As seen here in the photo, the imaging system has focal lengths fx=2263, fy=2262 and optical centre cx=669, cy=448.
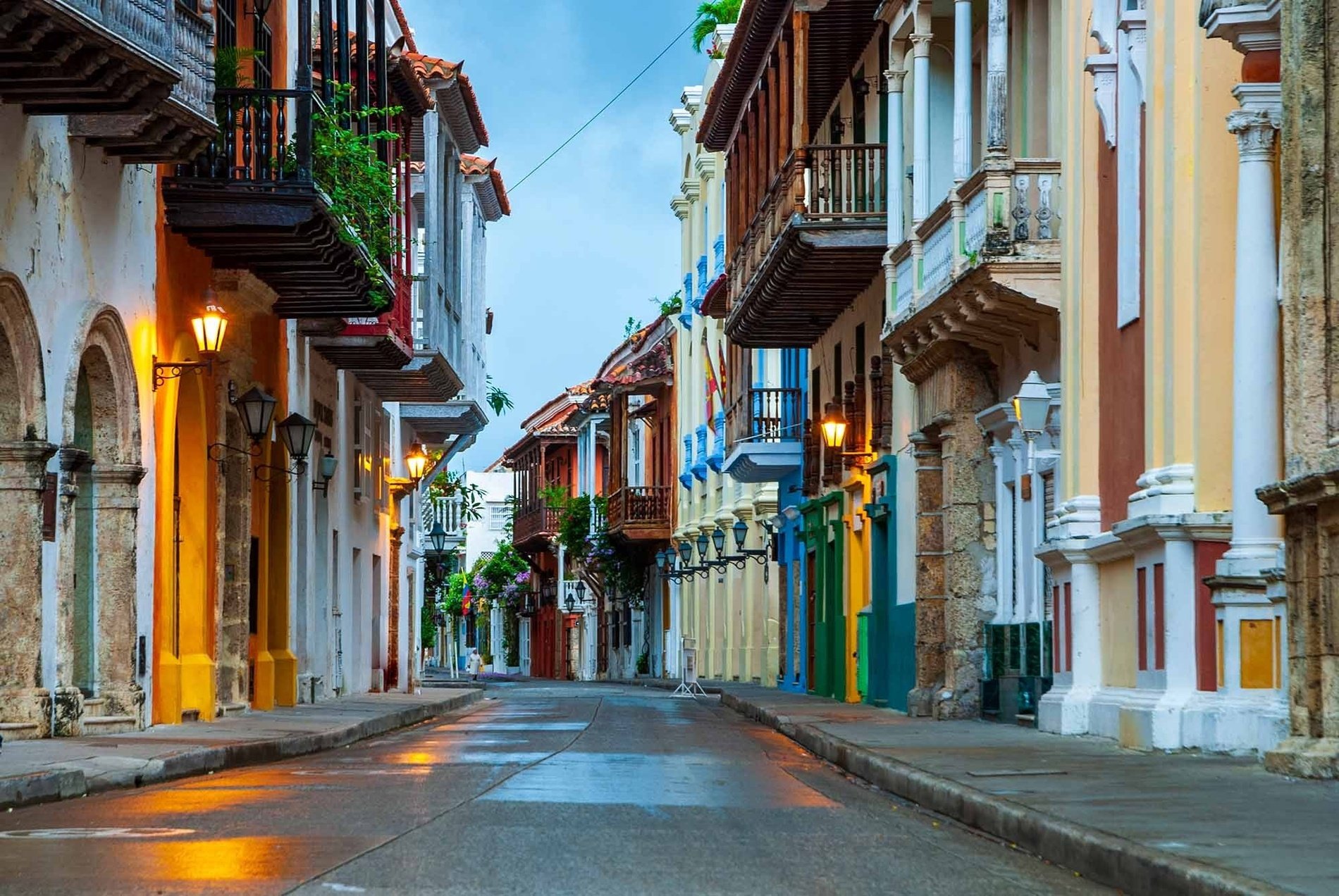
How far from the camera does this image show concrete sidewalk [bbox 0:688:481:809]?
1273cm

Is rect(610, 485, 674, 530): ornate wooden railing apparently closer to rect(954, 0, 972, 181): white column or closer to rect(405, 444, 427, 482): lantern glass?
rect(405, 444, 427, 482): lantern glass

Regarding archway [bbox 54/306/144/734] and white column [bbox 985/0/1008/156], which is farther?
white column [bbox 985/0/1008/156]

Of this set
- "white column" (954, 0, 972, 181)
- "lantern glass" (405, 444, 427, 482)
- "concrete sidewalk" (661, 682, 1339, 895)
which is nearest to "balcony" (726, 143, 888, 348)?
"white column" (954, 0, 972, 181)

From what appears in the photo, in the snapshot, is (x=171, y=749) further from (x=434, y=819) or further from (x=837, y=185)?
(x=837, y=185)

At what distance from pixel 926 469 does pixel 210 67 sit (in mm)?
9359

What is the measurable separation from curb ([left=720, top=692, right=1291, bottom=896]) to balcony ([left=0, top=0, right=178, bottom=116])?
692cm

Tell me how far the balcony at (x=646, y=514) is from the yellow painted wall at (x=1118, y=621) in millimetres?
41047

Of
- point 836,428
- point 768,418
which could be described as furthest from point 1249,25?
point 768,418

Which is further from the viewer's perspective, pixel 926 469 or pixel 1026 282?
pixel 926 469

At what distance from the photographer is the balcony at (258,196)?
2047 cm

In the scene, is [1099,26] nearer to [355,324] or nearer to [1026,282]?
[1026,282]

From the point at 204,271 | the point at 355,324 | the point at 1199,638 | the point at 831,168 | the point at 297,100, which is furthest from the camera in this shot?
the point at 355,324

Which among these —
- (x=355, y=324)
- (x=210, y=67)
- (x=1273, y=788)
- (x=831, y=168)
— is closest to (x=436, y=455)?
(x=355, y=324)

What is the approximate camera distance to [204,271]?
887 inches
